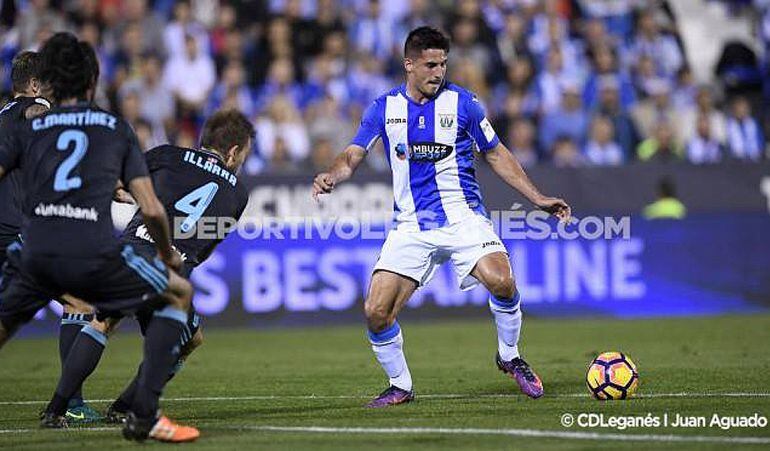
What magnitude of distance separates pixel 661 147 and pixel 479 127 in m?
10.8

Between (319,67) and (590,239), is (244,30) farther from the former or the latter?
(590,239)

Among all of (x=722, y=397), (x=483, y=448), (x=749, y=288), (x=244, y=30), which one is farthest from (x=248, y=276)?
(x=483, y=448)

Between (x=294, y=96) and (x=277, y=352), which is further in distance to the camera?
(x=294, y=96)

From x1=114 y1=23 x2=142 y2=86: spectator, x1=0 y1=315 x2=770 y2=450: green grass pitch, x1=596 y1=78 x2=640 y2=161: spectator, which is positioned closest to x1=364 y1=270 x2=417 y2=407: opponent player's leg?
x1=0 y1=315 x2=770 y2=450: green grass pitch

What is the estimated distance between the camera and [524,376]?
962cm

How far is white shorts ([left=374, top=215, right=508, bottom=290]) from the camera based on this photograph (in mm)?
9586

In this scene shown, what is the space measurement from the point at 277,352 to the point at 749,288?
24.0 feet

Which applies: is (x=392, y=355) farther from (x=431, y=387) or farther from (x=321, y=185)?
(x=321, y=185)

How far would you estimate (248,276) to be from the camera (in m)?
16.8

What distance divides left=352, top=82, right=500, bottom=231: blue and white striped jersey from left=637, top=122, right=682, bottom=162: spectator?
34.0 feet

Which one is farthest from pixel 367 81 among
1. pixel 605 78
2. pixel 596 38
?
pixel 596 38

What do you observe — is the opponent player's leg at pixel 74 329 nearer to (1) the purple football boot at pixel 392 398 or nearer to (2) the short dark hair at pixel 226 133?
(2) the short dark hair at pixel 226 133

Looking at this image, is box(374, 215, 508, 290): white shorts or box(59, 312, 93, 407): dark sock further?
box(374, 215, 508, 290): white shorts

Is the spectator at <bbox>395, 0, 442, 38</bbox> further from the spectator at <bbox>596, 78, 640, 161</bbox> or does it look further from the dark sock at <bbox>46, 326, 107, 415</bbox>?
the dark sock at <bbox>46, 326, 107, 415</bbox>
